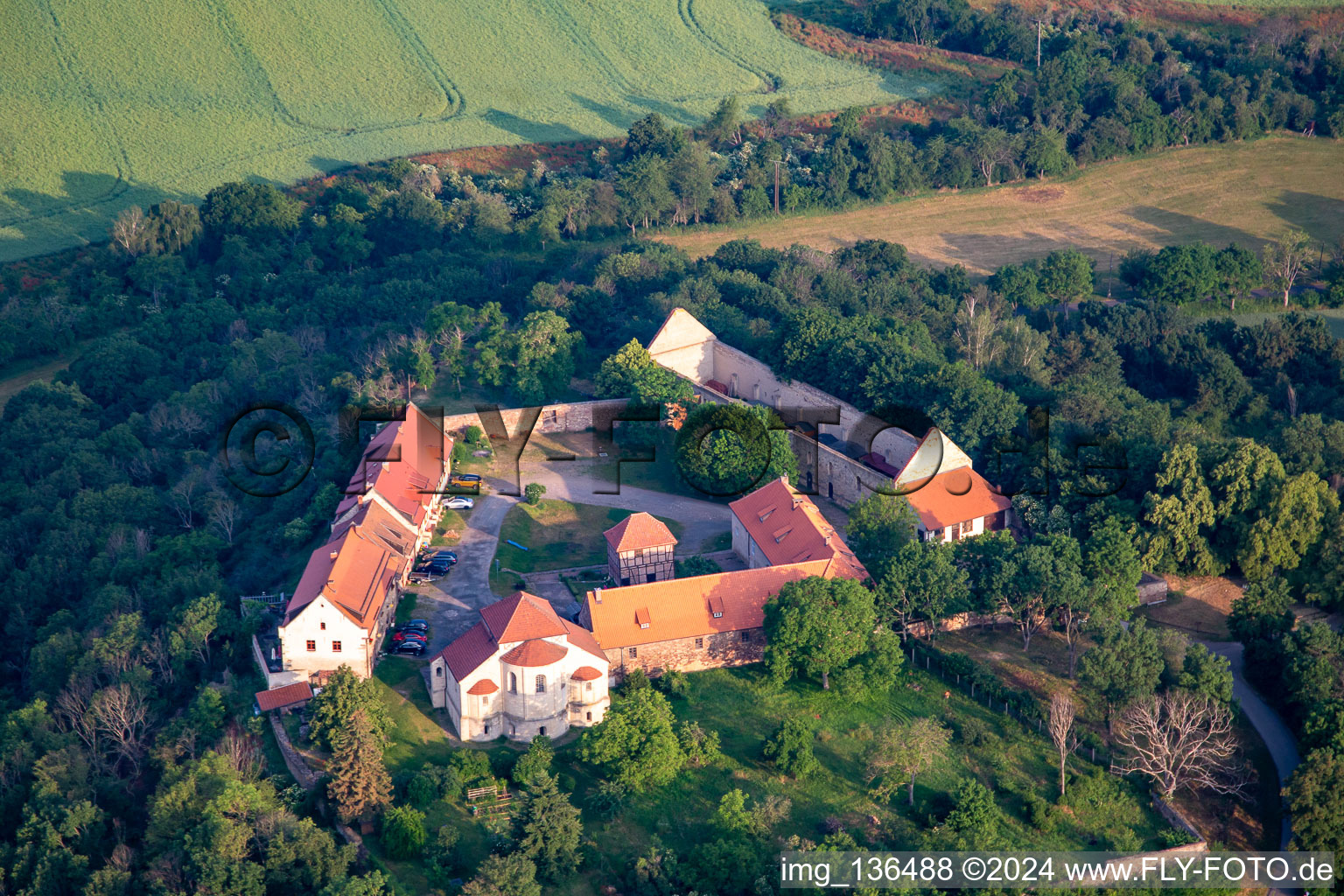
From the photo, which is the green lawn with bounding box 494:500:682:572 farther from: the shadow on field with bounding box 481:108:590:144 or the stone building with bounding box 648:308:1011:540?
the shadow on field with bounding box 481:108:590:144

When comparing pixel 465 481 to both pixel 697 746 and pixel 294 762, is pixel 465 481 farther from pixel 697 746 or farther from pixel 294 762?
pixel 697 746

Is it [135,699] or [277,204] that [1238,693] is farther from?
[277,204]

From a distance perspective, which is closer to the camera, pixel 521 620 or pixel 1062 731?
pixel 1062 731

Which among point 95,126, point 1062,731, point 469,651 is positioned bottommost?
point 1062,731

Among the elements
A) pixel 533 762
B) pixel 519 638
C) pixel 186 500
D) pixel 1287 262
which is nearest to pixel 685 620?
pixel 519 638

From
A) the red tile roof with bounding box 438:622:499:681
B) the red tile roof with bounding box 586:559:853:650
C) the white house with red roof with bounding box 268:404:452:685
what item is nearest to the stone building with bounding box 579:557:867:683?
the red tile roof with bounding box 586:559:853:650

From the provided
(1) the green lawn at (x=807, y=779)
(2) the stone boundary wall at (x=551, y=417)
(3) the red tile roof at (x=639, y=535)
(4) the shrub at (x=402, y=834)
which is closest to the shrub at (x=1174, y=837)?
(1) the green lawn at (x=807, y=779)

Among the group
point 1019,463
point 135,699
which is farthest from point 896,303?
point 135,699
